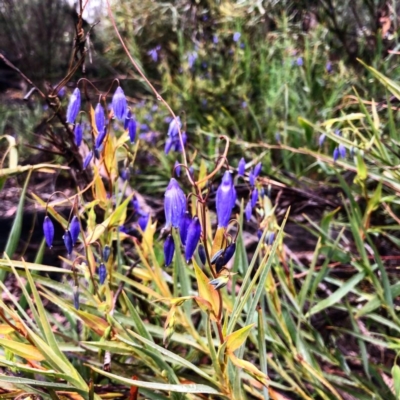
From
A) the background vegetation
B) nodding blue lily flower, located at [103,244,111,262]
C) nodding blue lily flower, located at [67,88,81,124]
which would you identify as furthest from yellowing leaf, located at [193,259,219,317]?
nodding blue lily flower, located at [67,88,81,124]

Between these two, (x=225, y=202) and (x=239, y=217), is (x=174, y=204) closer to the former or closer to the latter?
(x=225, y=202)

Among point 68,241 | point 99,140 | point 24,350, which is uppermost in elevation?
point 99,140

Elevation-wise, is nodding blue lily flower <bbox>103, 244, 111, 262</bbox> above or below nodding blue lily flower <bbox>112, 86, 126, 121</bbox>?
below

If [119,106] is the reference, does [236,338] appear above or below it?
below

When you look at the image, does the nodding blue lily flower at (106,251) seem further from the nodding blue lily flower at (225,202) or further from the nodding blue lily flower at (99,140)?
the nodding blue lily flower at (225,202)

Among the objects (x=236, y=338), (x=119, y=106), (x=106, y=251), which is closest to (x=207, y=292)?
(x=236, y=338)

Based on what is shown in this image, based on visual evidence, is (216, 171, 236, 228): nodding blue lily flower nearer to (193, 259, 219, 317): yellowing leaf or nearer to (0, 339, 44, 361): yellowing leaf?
(193, 259, 219, 317): yellowing leaf
